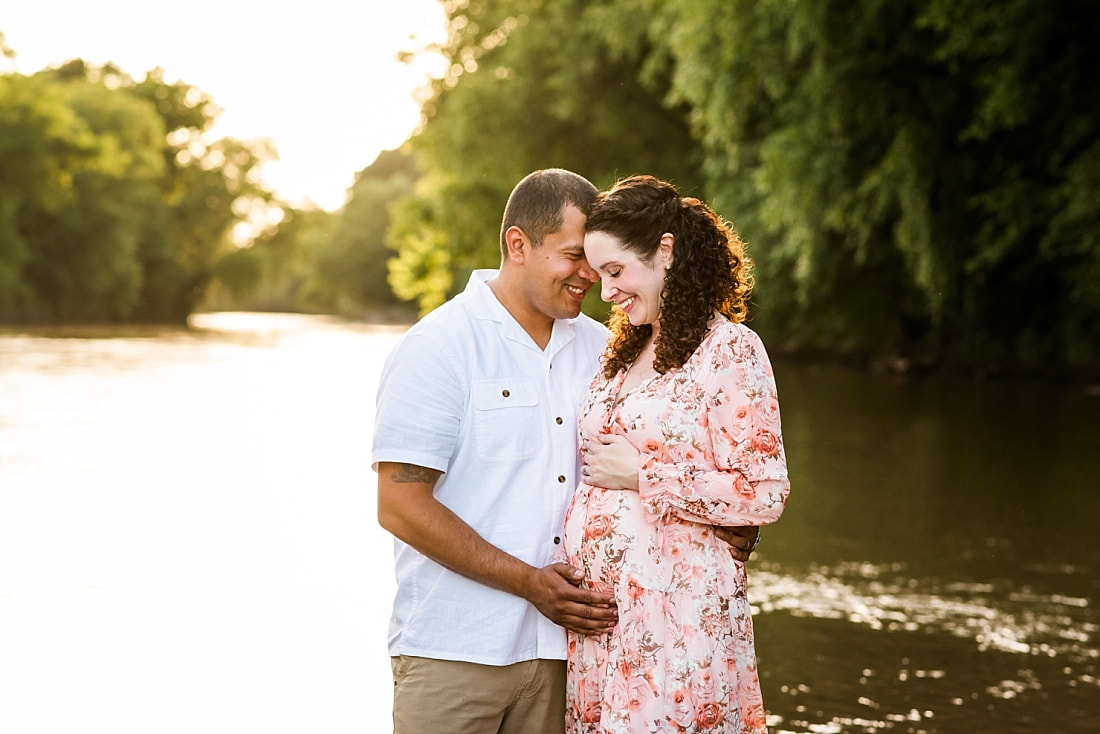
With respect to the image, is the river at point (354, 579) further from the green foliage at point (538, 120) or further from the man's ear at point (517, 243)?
the green foliage at point (538, 120)

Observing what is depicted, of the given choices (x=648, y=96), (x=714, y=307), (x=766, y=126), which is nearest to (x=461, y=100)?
(x=648, y=96)

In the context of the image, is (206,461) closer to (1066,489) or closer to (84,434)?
(84,434)

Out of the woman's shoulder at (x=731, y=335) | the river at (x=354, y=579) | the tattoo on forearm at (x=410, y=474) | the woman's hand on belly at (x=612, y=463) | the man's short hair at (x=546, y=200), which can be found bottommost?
the river at (x=354, y=579)

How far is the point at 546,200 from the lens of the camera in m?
3.42

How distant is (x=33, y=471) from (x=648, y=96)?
61.9ft

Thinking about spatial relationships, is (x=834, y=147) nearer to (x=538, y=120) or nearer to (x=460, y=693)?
(x=538, y=120)

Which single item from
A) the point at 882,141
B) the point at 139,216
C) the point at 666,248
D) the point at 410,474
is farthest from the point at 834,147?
the point at 139,216

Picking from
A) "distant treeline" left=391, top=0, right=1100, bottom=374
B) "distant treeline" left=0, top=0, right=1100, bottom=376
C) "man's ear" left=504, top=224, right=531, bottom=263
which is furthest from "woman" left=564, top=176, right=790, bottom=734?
"distant treeline" left=391, top=0, right=1100, bottom=374

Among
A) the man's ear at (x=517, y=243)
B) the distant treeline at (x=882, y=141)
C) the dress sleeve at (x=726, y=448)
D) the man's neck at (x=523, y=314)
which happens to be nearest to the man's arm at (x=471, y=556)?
the dress sleeve at (x=726, y=448)

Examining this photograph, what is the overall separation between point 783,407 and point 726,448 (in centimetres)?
1849

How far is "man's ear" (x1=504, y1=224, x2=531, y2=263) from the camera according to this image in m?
3.46

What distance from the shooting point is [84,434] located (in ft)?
55.4

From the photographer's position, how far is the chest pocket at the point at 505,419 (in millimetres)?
3293

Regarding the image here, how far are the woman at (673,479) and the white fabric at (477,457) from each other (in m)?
0.09
